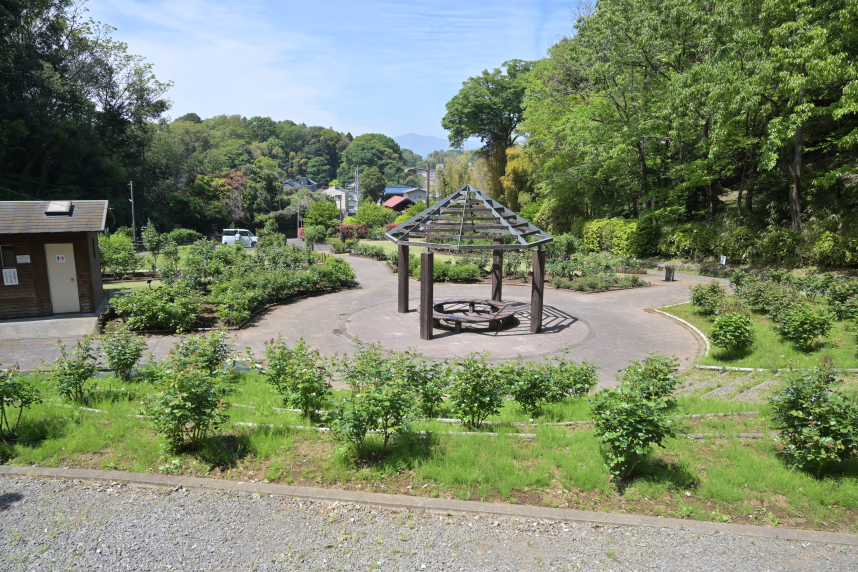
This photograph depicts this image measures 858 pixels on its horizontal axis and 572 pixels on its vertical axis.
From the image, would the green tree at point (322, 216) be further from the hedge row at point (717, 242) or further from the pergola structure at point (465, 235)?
the pergola structure at point (465, 235)

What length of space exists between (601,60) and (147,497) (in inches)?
1206

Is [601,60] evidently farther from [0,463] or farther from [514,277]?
[0,463]

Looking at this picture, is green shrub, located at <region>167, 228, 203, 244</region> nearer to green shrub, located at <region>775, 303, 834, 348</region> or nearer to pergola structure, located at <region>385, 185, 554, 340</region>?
pergola structure, located at <region>385, 185, 554, 340</region>

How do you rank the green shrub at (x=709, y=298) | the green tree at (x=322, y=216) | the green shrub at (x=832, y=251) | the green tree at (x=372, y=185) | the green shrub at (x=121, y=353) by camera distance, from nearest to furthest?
the green shrub at (x=121, y=353), the green shrub at (x=709, y=298), the green shrub at (x=832, y=251), the green tree at (x=322, y=216), the green tree at (x=372, y=185)

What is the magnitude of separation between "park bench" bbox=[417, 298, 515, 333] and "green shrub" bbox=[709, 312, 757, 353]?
16.8ft

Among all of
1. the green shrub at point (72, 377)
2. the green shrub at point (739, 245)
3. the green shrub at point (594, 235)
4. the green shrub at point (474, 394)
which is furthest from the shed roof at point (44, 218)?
the green shrub at point (594, 235)

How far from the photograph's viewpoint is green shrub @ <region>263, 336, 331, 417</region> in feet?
Result: 20.9

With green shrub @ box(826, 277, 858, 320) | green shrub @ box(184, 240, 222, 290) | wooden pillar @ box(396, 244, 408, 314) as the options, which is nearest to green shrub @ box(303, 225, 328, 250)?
green shrub @ box(184, 240, 222, 290)

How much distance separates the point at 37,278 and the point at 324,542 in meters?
14.5

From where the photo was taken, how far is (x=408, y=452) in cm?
572

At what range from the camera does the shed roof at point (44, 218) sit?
1356 centimetres

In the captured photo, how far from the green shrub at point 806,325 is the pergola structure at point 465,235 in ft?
17.7

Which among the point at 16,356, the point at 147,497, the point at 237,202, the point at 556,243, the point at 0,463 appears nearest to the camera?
the point at 147,497

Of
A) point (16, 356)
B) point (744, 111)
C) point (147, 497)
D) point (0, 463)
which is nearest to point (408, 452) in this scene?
point (147, 497)
